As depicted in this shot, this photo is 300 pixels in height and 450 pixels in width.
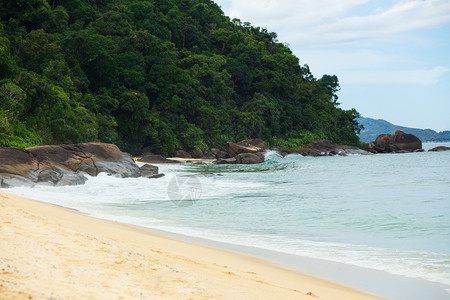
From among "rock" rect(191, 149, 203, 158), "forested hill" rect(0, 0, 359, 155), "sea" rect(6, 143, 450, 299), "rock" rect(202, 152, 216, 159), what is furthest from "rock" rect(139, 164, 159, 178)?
"rock" rect(202, 152, 216, 159)

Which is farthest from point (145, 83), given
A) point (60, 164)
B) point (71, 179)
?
point (71, 179)

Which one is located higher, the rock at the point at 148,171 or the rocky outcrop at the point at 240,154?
the rocky outcrop at the point at 240,154

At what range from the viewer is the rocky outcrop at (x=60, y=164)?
14.1 m

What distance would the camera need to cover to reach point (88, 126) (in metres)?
31.3

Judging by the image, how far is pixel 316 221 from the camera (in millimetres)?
9773

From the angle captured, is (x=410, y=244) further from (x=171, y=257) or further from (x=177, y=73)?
(x=177, y=73)

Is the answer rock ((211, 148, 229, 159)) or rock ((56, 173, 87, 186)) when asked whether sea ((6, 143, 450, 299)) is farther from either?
rock ((211, 148, 229, 159))

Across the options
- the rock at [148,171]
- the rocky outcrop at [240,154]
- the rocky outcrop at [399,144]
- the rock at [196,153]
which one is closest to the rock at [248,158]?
the rocky outcrop at [240,154]

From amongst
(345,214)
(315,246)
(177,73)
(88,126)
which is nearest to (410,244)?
(315,246)

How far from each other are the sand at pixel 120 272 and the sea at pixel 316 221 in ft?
2.94

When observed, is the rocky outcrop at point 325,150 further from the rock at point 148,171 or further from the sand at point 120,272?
the sand at point 120,272

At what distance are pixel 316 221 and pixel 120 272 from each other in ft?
22.4

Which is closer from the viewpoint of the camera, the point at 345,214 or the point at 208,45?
the point at 345,214

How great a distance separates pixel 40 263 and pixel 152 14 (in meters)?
59.6
